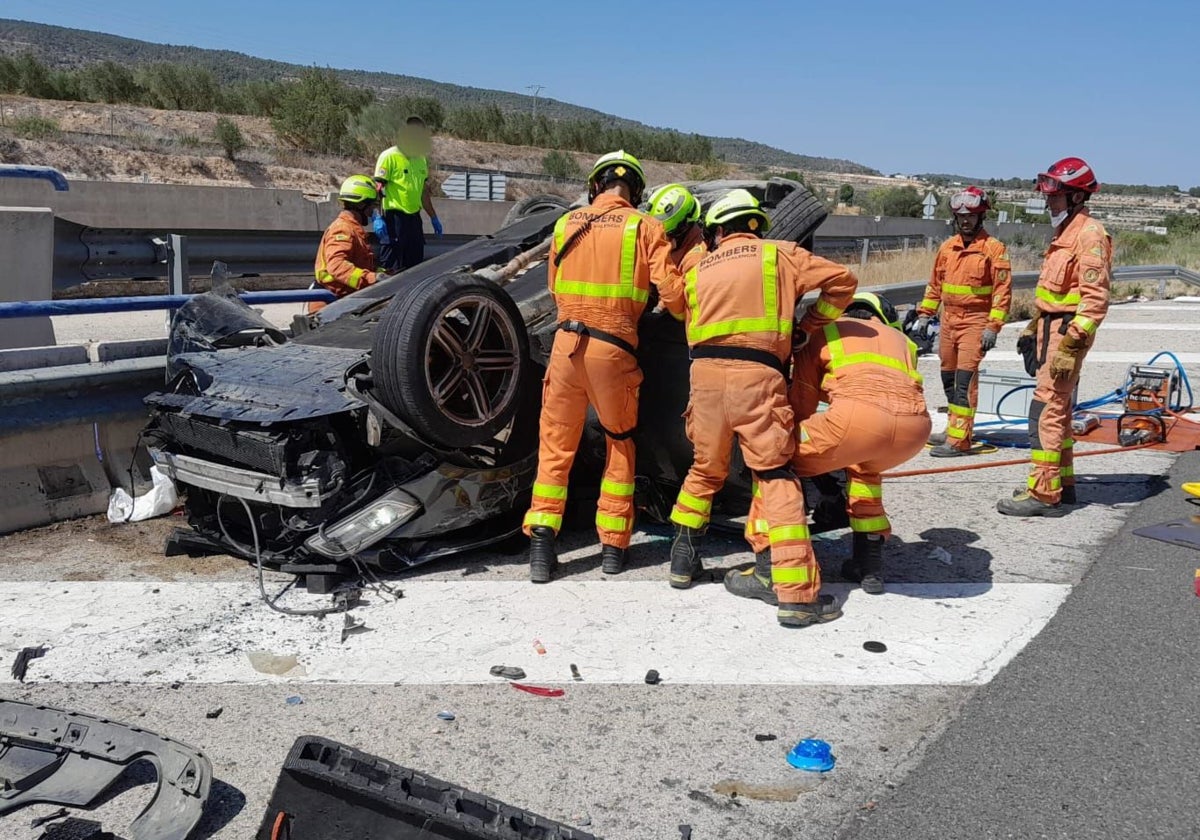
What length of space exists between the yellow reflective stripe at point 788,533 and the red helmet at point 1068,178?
296cm

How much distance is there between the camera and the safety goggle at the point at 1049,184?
5969 millimetres

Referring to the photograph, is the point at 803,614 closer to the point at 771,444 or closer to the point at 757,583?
the point at 757,583

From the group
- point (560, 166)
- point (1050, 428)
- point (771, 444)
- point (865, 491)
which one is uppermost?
point (560, 166)

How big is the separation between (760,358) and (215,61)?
10308cm

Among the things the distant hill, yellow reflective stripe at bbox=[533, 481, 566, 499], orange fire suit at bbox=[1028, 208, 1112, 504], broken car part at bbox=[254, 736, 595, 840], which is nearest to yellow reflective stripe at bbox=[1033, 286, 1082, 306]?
orange fire suit at bbox=[1028, 208, 1112, 504]

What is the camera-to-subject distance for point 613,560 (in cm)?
489

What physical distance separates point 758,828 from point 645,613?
1604 millimetres

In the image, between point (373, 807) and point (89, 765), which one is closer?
point (373, 807)

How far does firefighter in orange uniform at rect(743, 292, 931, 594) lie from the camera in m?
4.39

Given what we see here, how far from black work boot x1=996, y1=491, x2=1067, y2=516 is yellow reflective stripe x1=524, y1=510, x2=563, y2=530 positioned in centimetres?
275

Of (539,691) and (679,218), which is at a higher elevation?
(679,218)

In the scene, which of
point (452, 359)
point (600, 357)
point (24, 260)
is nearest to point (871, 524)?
point (600, 357)

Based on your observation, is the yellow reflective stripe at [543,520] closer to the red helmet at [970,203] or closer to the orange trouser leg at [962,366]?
the orange trouser leg at [962,366]

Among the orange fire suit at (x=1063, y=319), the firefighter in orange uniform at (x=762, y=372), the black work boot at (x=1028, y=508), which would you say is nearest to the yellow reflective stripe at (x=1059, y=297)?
the orange fire suit at (x=1063, y=319)
